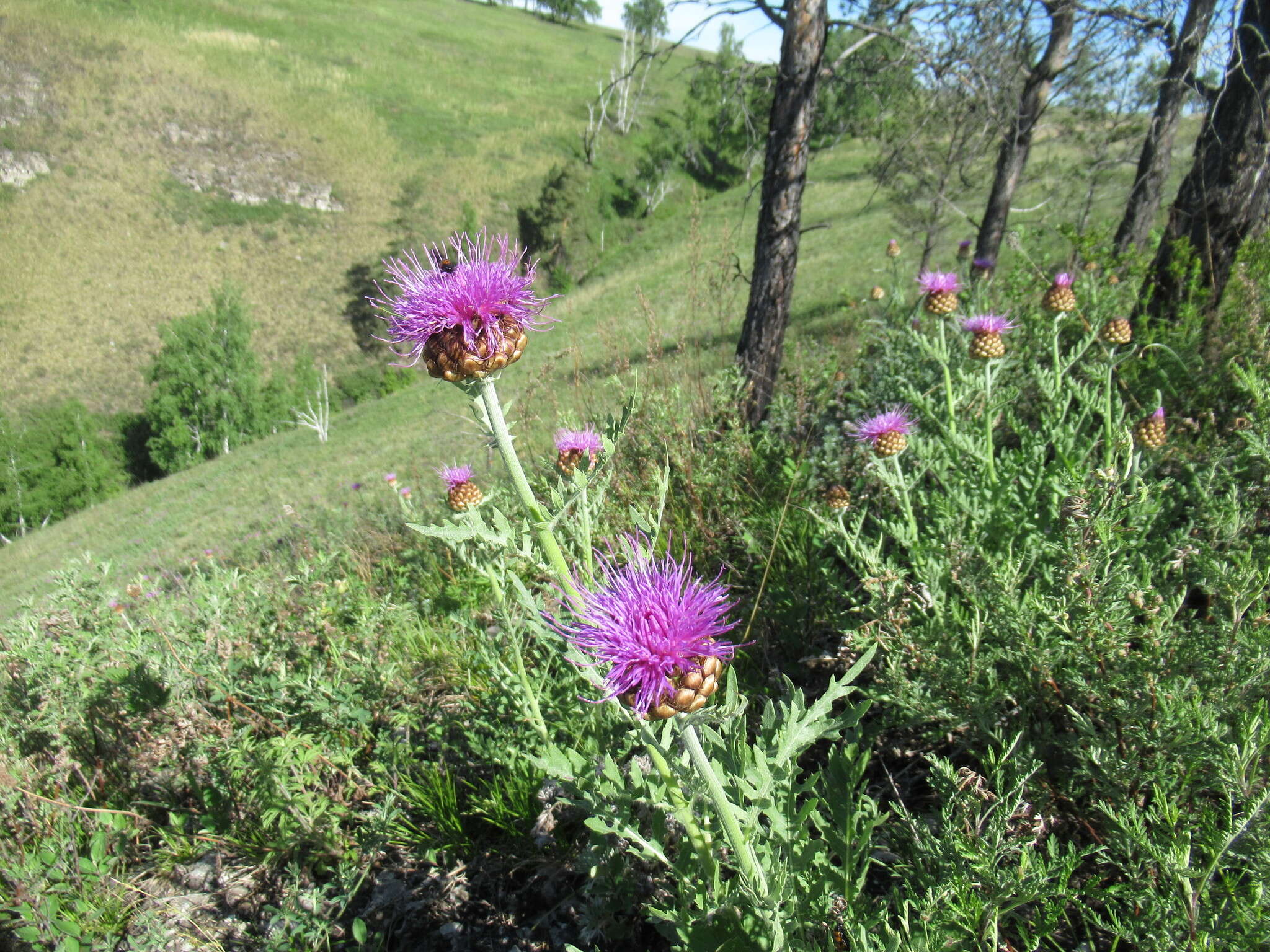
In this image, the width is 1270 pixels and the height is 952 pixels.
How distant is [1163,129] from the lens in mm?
7160

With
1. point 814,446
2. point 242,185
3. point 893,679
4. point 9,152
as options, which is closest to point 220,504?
point 814,446

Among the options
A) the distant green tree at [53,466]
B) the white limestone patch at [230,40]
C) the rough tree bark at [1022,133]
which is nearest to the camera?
the rough tree bark at [1022,133]

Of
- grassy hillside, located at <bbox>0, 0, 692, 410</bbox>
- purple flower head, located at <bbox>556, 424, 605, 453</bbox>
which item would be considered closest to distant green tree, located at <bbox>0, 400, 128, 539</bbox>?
grassy hillside, located at <bbox>0, 0, 692, 410</bbox>

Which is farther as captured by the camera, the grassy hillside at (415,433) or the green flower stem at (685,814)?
the grassy hillside at (415,433)

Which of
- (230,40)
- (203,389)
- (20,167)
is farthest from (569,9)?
(203,389)

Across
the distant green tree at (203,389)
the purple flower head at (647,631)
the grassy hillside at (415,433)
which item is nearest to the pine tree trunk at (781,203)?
the grassy hillside at (415,433)

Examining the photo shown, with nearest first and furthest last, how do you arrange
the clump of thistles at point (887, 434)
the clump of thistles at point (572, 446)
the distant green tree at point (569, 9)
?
the clump of thistles at point (887, 434), the clump of thistles at point (572, 446), the distant green tree at point (569, 9)

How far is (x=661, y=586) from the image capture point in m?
1.36

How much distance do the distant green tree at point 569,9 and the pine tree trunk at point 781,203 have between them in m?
105

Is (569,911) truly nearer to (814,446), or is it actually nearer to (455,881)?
(455,881)

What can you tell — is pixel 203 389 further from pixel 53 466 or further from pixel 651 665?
pixel 651 665

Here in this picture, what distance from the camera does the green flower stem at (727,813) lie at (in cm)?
128

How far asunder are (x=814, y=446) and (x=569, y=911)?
3118 millimetres

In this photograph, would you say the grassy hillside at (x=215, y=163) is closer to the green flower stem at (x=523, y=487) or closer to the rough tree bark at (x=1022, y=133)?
the rough tree bark at (x=1022, y=133)
